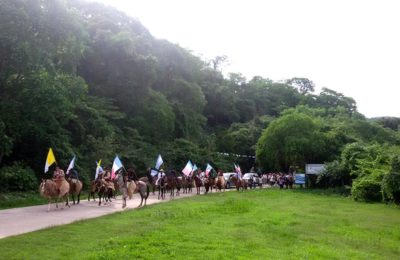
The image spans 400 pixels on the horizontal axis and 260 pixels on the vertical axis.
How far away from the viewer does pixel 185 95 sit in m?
55.1

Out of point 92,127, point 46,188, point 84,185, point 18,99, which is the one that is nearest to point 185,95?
point 92,127

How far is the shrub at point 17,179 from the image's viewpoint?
2384 centimetres

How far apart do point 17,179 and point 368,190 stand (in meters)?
21.0

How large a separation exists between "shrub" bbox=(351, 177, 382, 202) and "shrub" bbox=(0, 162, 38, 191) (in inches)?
778

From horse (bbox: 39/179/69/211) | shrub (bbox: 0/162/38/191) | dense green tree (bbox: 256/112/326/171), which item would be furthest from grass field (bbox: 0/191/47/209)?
dense green tree (bbox: 256/112/326/171)

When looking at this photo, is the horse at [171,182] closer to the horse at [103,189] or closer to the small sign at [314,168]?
the horse at [103,189]

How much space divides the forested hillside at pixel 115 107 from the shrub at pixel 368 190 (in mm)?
8226

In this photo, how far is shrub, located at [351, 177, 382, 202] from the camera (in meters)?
29.0

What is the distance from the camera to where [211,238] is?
11.9 meters

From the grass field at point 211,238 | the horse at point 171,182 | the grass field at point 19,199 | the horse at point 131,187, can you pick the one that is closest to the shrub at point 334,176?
the horse at point 171,182

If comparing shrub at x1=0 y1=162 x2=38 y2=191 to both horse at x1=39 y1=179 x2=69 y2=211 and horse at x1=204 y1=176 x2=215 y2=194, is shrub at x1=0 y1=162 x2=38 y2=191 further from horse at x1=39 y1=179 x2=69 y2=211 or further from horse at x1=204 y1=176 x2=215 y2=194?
horse at x1=204 y1=176 x2=215 y2=194

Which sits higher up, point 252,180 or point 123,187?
point 252,180

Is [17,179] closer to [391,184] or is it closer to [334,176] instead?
[391,184]

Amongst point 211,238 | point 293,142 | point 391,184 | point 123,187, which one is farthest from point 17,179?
point 293,142
